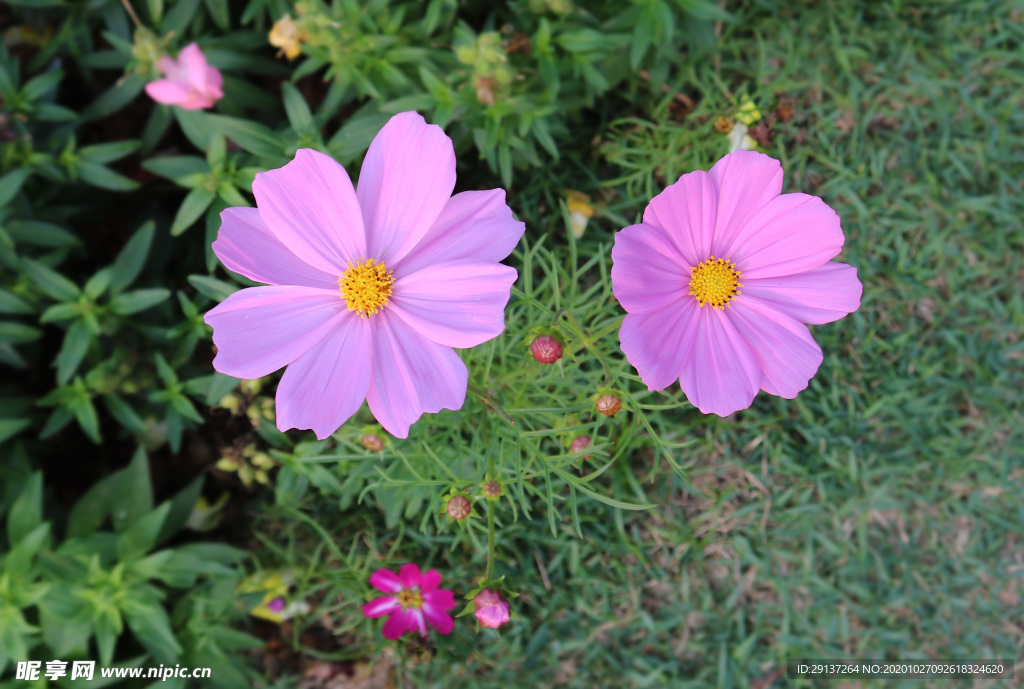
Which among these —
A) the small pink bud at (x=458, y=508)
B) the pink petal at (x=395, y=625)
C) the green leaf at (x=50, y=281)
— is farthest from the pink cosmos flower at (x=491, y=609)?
the green leaf at (x=50, y=281)

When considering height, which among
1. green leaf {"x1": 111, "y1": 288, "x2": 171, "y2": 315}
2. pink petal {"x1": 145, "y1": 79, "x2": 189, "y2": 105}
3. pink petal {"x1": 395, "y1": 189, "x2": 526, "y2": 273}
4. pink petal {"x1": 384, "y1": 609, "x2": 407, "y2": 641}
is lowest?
pink petal {"x1": 384, "y1": 609, "x2": 407, "y2": 641}

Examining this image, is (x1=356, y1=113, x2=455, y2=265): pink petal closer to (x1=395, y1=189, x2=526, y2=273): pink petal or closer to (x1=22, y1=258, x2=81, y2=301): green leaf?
(x1=395, y1=189, x2=526, y2=273): pink petal

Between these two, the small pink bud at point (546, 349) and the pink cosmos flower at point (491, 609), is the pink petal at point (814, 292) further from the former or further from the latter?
the pink cosmos flower at point (491, 609)

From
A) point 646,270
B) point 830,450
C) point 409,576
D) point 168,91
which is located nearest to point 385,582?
point 409,576

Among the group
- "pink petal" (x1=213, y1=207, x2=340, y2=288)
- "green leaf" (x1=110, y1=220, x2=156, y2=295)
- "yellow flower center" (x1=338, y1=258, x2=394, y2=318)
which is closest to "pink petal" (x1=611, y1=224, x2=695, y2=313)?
"yellow flower center" (x1=338, y1=258, x2=394, y2=318)

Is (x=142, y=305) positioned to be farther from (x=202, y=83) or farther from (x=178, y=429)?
(x=202, y=83)

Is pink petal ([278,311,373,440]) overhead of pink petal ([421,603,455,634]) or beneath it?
overhead

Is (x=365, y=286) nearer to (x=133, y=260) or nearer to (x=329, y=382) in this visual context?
(x=329, y=382)
